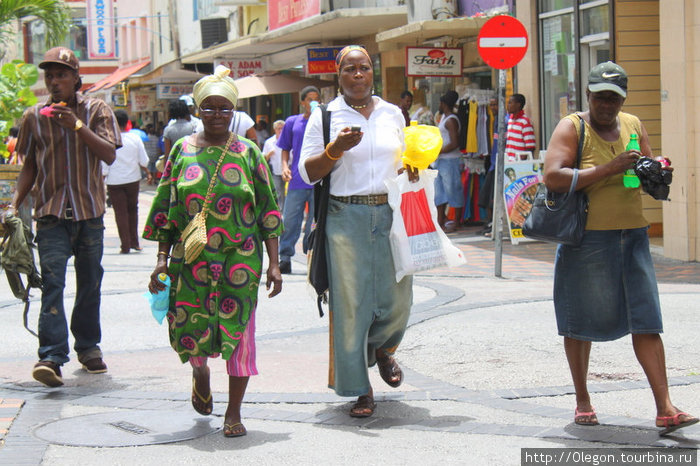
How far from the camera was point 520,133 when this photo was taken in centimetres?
1524

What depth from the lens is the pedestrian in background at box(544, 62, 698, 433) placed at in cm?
519

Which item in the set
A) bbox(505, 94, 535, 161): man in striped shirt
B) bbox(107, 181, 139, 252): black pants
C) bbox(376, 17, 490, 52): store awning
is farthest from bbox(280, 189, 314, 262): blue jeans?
bbox(376, 17, 490, 52): store awning

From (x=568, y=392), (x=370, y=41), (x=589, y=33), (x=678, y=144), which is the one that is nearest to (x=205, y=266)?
(x=568, y=392)

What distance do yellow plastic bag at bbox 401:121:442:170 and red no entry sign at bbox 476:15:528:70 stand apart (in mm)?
5941

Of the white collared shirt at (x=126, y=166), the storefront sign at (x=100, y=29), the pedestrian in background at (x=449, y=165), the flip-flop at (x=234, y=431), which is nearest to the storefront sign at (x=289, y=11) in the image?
the pedestrian in background at (x=449, y=165)

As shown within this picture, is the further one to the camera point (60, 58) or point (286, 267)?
point (286, 267)

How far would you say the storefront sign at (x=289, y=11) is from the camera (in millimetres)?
21402

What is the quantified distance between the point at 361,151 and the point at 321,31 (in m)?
17.0

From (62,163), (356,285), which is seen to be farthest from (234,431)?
(62,163)

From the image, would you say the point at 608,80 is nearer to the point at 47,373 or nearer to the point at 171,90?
the point at 47,373

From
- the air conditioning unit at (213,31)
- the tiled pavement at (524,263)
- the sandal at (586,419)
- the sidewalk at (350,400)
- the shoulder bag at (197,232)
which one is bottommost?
the tiled pavement at (524,263)

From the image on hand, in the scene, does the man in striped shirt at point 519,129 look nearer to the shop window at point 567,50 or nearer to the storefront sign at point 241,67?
the shop window at point 567,50

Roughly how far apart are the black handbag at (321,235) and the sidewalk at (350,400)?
688 millimetres

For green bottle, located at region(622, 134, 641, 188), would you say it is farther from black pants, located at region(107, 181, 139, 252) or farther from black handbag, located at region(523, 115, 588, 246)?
black pants, located at region(107, 181, 139, 252)
